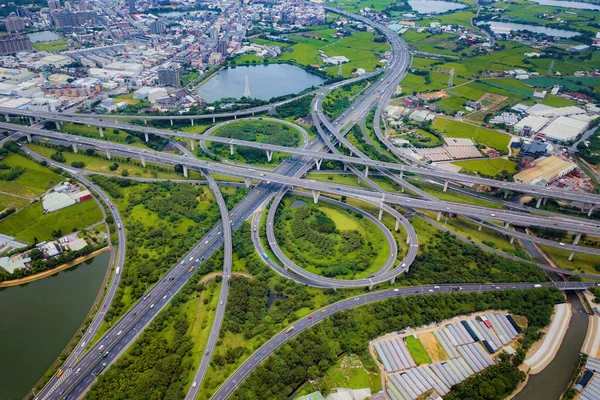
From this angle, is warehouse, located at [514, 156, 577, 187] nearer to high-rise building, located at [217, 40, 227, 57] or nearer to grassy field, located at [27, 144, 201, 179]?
grassy field, located at [27, 144, 201, 179]

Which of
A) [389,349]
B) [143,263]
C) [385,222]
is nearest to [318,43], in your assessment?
[385,222]

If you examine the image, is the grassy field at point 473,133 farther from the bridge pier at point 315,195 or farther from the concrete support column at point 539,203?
the bridge pier at point 315,195

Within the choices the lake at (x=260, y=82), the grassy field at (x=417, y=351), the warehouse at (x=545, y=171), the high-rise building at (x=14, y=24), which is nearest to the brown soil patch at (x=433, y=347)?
the grassy field at (x=417, y=351)

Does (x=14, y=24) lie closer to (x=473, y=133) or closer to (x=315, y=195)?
(x=315, y=195)

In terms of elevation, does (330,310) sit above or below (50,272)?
above

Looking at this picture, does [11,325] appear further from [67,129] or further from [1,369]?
[67,129]

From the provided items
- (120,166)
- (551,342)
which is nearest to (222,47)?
(120,166)
